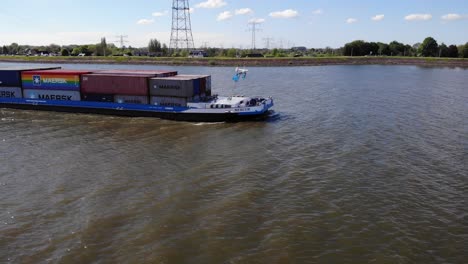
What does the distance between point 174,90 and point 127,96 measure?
21.6 feet

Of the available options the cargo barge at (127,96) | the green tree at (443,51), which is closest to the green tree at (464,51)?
the green tree at (443,51)

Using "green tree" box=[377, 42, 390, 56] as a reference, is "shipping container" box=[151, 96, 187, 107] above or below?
below

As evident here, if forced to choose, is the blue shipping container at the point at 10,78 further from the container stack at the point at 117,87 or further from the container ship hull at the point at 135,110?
the container stack at the point at 117,87

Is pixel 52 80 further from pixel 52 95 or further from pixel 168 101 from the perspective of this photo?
pixel 168 101

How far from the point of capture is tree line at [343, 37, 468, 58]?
171000mm

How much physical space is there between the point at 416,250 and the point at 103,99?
40.4 metres

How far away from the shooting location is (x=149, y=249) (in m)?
16.8

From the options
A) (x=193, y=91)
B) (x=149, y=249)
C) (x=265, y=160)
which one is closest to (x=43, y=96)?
(x=193, y=91)

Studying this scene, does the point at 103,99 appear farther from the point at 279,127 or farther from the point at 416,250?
the point at 416,250

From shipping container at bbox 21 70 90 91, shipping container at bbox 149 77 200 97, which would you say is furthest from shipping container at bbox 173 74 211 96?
shipping container at bbox 21 70 90 91

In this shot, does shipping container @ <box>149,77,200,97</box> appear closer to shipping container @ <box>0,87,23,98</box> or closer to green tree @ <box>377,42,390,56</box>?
shipping container @ <box>0,87,23,98</box>

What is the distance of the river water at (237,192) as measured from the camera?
17.0 m

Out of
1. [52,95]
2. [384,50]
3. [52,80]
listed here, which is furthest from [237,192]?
[384,50]

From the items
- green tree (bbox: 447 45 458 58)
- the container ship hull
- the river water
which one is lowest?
the river water
